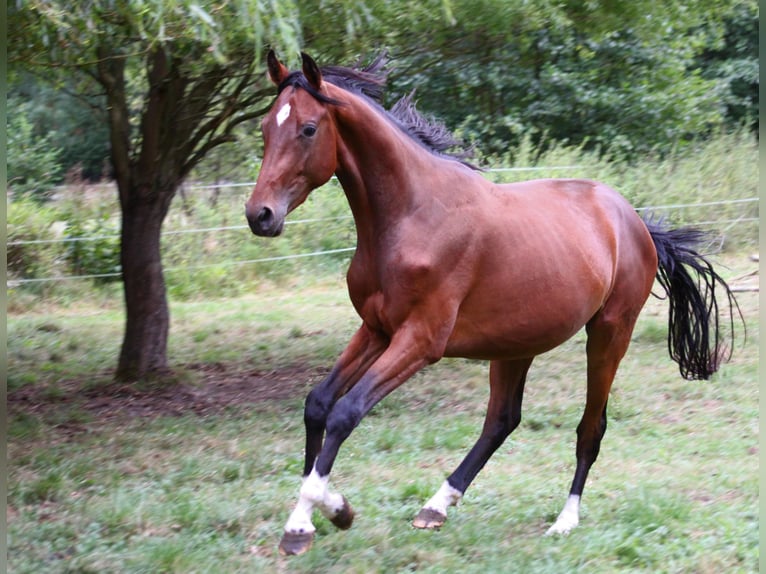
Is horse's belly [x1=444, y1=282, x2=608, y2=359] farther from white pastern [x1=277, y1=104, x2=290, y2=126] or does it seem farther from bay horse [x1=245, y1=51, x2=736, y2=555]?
white pastern [x1=277, y1=104, x2=290, y2=126]

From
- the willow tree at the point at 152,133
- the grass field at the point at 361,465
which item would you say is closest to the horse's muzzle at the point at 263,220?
the grass field at the point at 361,465

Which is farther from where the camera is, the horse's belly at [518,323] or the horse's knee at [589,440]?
the horse's knee at [589,440]

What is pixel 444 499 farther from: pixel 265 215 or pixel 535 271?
pixel 265 215

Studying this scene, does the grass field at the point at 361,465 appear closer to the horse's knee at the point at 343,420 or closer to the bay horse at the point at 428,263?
the bay horse at the point at 428,263

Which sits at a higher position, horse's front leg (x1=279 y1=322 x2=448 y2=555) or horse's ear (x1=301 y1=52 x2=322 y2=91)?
horse's ear (x1=301 y1=52 x2=322 y2=91)

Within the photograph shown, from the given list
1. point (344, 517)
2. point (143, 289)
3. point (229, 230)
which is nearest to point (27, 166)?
point (229, 230)

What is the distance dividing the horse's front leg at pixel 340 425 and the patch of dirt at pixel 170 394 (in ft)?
11.2

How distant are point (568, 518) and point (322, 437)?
57.7 inches

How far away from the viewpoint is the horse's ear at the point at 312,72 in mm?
3863

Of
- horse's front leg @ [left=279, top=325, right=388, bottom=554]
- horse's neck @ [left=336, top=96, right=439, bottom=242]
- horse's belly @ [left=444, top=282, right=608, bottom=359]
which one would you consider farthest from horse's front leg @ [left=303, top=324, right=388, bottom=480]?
horse's neck @ [left=336, top=96, right=439, bottom=242]

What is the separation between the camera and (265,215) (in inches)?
149

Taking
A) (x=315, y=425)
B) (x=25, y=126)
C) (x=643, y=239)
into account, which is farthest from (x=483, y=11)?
(x=25, y=126)

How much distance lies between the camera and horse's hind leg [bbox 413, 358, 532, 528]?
4.80 meters

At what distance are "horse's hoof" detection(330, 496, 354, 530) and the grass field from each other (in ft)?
0.61
